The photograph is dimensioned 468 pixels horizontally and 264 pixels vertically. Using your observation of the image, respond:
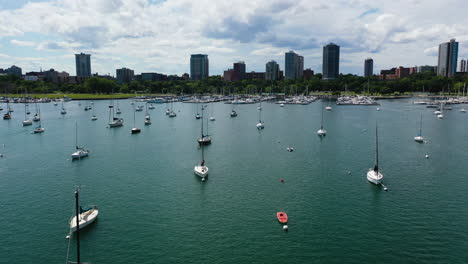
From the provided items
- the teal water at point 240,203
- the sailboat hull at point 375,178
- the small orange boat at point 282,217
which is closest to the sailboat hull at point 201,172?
the teal water at point 240,203

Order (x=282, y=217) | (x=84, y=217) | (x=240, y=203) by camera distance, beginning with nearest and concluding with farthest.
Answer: (x=84, y=217), (x=282, y=217), (x=240, y=203)

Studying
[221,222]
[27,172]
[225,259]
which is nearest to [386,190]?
[221,222]

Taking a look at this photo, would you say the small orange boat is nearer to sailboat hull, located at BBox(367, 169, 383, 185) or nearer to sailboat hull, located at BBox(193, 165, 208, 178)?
sailboat hull, located at BBox(193, 165, 208, 178)

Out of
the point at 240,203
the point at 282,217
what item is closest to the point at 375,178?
the point at 282,217

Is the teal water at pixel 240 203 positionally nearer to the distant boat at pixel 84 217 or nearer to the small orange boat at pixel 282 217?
the small orange boat at pixel 282 217

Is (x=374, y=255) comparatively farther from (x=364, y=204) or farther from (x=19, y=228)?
(x=19, y=228)

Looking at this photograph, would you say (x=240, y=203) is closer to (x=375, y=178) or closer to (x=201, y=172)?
(x=201, y=172)

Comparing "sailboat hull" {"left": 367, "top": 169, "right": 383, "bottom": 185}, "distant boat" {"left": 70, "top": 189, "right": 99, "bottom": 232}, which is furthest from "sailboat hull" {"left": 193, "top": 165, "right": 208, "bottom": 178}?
"sailboat hull" {"left": 367, "top": 169, "right": 383, "bottom": 185}

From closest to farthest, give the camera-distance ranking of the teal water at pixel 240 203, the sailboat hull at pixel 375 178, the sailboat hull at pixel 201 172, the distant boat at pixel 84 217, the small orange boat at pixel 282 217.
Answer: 1. the teal water at pixel 240 203
2. the distant boat at pixel 84 217
3. the small orange boat at pixel 282 217
4. the sailboat hull at pixel 375 178
5. the sailboat hull at pixel 201 172
